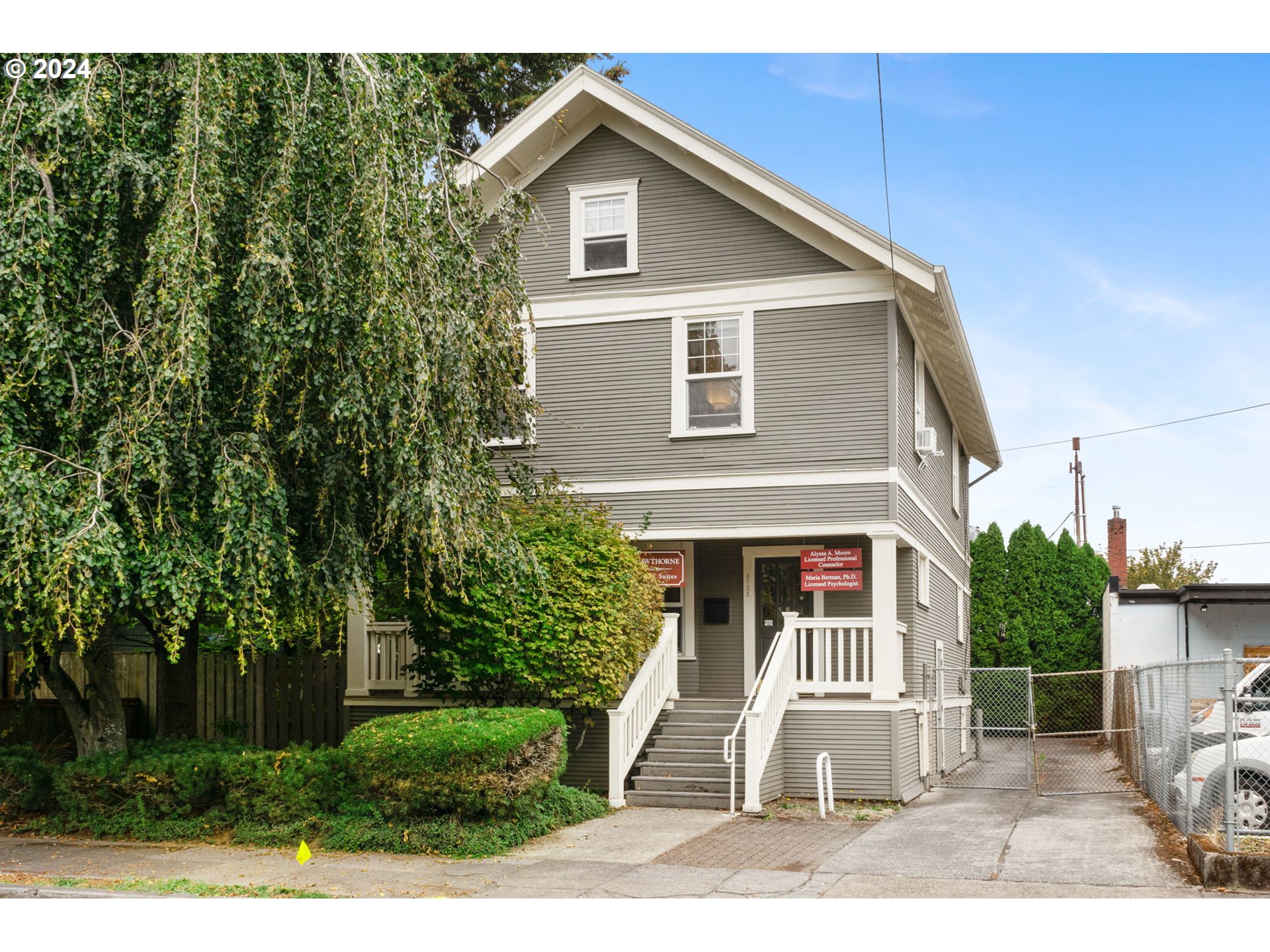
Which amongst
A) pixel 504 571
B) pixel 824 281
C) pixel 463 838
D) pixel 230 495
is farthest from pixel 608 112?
pixel 463 838

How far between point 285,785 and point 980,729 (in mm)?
11846

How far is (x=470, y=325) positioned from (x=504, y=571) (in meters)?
2.69

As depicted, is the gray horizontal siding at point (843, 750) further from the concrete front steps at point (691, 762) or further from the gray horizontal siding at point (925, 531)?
the gray horizontal siding at point (925, 531)

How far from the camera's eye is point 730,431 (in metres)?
16.2

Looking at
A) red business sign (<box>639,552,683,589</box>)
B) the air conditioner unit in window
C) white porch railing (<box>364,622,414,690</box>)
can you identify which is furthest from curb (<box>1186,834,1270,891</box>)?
white porch railing (<box>364,622,414,690</box>)

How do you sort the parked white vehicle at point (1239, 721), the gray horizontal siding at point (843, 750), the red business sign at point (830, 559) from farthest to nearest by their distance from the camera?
the red business sign at point (830, 559) → the gray horizontal siding at point (843, 750) → the parked white vehicle at point (1239, 721)

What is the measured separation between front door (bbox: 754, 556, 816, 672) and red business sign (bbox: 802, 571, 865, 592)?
1.04m

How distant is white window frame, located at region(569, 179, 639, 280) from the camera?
17.0 metres

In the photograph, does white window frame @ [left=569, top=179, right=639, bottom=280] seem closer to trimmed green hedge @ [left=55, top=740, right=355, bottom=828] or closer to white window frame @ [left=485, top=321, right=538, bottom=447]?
white window frame @ [left=485, top=321, right=538, bottom=447]

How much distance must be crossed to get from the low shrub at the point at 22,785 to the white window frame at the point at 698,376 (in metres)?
8.58

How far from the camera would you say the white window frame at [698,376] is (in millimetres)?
16250

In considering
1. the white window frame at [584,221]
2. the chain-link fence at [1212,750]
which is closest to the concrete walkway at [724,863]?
the chain-link fence at [1212,750]

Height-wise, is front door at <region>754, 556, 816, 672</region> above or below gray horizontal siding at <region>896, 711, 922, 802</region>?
above

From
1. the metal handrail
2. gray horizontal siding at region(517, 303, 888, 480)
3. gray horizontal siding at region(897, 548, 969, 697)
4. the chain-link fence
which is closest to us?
the chain-link fence
